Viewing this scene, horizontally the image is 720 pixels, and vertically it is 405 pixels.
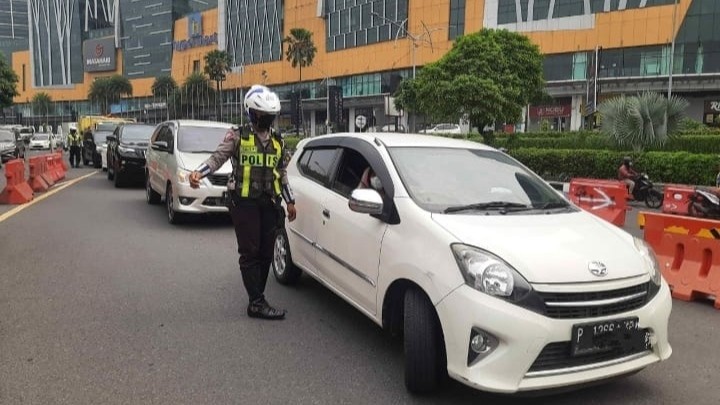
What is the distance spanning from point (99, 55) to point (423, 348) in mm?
128427

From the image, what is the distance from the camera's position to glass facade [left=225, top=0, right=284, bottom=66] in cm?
8262

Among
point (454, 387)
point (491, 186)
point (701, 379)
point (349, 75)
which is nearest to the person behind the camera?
point (454, 387)

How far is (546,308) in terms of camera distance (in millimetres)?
3160

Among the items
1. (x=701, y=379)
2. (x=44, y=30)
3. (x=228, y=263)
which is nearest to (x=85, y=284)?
(x=228, y=263)

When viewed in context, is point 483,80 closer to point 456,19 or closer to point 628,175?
point 628,175

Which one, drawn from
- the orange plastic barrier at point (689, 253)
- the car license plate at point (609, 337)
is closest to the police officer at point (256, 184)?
the car license plate at point (609, 337)

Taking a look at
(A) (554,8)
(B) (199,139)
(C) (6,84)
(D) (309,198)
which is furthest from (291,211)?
(A) (554,8)

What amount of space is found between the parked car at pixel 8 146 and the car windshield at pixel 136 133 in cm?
1268

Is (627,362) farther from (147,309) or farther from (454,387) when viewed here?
(147,309)

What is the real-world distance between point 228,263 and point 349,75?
66.3m

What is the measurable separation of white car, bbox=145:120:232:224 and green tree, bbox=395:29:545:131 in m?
19.7

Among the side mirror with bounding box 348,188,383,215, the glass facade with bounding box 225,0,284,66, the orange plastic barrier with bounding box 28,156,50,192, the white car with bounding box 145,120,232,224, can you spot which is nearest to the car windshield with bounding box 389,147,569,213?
the side mirror with bounding box 348,188,383,215

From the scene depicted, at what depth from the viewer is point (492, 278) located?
10.6 ft

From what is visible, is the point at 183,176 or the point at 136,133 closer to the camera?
the point at 183,176
